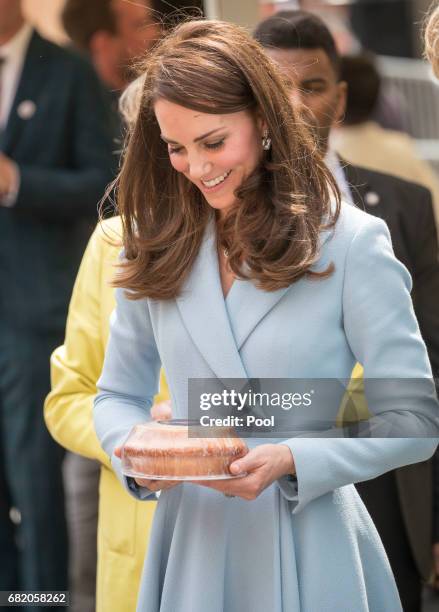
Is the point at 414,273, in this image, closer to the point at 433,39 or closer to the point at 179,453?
the point at 433,39

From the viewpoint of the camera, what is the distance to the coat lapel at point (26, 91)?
3.27 m

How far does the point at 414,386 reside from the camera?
2023 millimetres

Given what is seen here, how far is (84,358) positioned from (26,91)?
94 centimetres

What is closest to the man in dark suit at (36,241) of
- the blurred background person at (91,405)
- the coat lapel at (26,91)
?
the coat lapel at (26,91)

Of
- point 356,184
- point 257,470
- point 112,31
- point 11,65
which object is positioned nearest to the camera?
point 257,470

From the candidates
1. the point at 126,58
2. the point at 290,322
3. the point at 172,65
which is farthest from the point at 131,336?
the point at 126,58

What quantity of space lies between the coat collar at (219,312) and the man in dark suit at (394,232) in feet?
2.05

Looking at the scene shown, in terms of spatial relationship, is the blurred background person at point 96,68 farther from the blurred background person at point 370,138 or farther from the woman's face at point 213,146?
the woman's face at point 213,146

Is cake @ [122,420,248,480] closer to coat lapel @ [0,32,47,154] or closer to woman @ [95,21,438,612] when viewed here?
woman @ [95,21,438,612]

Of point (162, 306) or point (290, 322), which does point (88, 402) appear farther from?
point (290, 322)

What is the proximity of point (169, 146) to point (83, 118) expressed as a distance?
1202mm

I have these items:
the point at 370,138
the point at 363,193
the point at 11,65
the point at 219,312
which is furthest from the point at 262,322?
the point at 11,65

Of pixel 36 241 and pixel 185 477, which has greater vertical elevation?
pixel 185 477

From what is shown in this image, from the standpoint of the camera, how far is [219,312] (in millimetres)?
2107
